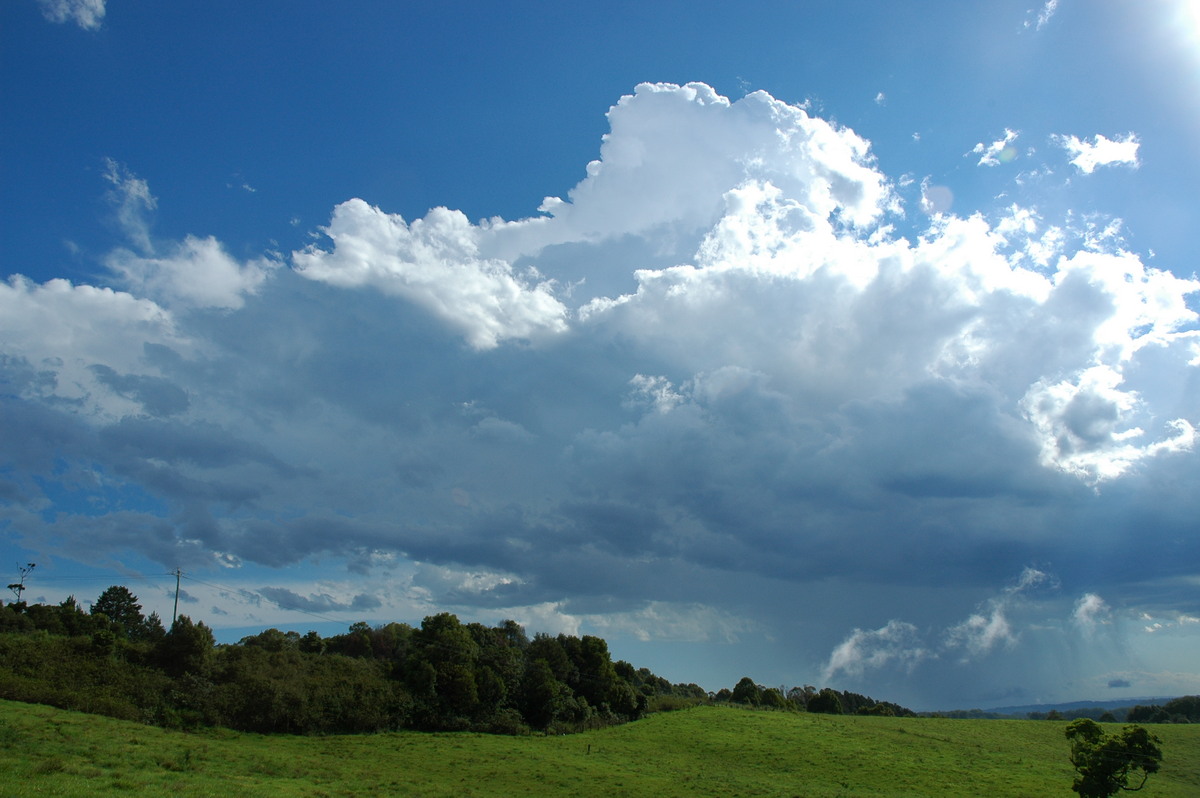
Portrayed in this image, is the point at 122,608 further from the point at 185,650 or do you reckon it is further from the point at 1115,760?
the point at 1115,760

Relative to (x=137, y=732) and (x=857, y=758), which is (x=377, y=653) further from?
(x=857, y=758)

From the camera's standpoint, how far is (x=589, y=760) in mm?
62188

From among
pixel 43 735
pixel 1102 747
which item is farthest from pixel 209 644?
pixel 1102 747

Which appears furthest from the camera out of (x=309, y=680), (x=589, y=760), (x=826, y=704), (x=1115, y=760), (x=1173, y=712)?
(x=826, y=704)

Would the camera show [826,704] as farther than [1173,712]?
Yes

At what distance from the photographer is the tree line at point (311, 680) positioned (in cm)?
5609

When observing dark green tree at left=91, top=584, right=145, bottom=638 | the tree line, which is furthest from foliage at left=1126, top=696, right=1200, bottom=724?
dark green tree at left=91, top=584, right=145, bottom=638

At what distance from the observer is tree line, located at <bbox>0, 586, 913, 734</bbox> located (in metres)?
56.1

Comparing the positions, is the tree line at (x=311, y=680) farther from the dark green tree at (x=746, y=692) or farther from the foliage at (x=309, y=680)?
the dark green tree at (x=746, y=692)

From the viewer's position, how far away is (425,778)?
1976 inches

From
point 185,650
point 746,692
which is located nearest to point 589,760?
point 185,650

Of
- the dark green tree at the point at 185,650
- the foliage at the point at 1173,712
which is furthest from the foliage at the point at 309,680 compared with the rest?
the foliage at the point at 1173,712

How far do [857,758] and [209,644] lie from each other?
63870 millimetres

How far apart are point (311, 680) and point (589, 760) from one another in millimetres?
28271
